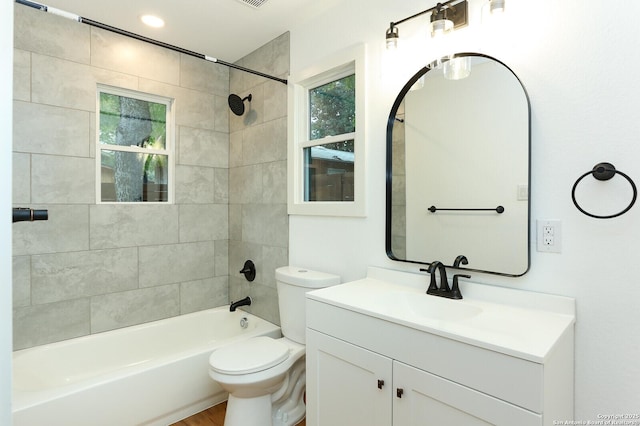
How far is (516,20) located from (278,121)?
5.51ft

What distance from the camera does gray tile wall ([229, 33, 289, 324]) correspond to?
8.69 ft

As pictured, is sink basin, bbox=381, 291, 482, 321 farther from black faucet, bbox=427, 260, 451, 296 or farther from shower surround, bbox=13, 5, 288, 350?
shower surround, bbox=13, 5, 288, 350

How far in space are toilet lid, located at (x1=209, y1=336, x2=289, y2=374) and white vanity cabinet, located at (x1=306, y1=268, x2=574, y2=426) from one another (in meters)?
0.33

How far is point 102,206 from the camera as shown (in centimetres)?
252

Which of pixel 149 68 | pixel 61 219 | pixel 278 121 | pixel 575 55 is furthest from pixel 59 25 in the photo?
pixel 575 55

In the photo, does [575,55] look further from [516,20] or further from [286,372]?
[286,372]

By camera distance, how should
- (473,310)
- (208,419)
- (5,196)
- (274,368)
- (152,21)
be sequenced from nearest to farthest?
1. (5,196)
2. (473,310)
3. (274,368)
4. (208,419)
5. (152,21)

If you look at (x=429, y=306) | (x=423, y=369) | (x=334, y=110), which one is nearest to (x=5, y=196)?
(x=423, y=369)

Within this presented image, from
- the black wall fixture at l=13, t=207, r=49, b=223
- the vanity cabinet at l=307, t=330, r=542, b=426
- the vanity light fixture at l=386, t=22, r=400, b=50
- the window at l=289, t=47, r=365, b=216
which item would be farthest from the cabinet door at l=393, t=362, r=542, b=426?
the vanity light fixture at l=386, t=22, r=400, b=50

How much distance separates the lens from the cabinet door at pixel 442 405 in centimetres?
104

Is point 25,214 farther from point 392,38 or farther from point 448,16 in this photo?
A: point 448,16

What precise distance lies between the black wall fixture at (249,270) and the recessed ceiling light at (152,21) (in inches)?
75.6

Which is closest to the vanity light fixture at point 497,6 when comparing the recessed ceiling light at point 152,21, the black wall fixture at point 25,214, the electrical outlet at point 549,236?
the electrical outlet at point 549,236

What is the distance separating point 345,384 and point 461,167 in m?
Result: 1.15
